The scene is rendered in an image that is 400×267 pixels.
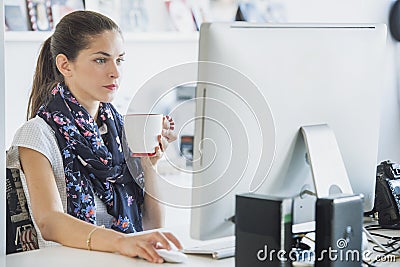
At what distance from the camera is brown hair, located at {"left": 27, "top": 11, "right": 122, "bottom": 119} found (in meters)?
2.28

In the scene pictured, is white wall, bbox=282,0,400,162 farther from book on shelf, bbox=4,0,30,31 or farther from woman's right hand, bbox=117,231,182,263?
woman's right hand, bbox=117,231,182,263

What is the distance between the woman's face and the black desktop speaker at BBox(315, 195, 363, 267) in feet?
3.33

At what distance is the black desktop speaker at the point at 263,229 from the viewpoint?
1.42 metres

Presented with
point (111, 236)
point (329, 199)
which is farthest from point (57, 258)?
point (329, 199)

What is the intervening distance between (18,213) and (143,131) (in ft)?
1.64

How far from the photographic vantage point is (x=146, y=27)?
3.61 metres

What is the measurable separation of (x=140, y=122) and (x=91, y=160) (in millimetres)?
465

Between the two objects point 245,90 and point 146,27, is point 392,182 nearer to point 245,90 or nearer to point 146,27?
point 245,90

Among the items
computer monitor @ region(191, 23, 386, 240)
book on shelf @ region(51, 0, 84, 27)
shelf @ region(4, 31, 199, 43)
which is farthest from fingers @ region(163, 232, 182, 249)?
book on shelf @ region(51, 0, 84, 27)

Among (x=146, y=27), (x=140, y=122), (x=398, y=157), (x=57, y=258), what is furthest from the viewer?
(x=398, y=157)

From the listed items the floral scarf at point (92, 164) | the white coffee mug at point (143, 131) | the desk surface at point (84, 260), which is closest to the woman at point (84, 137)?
the floral scarf at point (92, 164)

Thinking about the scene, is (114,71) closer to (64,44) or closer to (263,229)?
(64,44)

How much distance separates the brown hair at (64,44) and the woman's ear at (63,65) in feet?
0.05

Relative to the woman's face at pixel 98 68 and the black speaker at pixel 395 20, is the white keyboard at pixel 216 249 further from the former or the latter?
the black speaker at pixel 395 20
